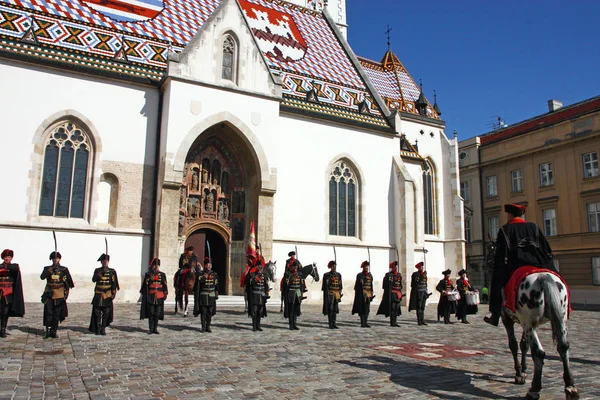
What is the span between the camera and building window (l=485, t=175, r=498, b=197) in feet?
112

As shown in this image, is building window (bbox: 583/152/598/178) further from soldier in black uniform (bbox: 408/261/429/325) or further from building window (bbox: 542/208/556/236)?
soldier in black uniform (bbox: 408/261/429/325)

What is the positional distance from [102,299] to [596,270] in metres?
26.5

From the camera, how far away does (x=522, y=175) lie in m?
32.1

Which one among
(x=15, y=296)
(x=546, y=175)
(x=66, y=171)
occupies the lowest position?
(x=15, y=296)

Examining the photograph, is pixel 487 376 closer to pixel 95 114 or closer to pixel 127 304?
pixel 127 304

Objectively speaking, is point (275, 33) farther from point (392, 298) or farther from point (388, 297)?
point (392, 298)

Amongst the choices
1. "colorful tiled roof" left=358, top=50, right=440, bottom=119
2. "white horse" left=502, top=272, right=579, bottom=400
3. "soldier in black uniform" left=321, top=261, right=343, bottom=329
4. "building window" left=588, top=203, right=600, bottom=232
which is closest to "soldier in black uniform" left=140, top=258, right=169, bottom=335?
"soldier in black uniform" left=321, top=261, right=343, bottom=329

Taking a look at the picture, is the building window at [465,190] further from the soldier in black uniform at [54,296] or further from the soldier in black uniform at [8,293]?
the soldier in black uniform at [8,293]

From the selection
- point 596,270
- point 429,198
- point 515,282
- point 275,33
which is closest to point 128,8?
point 275,33

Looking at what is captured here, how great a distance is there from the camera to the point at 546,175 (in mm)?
30562

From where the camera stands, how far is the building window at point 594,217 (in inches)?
1078

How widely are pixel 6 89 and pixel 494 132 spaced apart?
1238 inches

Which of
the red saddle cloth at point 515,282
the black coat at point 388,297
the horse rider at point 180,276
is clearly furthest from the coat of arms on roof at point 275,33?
the red saddle cloth at point 515,282

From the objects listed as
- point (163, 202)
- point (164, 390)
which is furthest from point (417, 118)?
point (164, 390)
